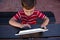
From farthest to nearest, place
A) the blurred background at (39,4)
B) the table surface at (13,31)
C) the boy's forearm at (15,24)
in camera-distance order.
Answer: the blurred background at (39,4)
the boy's forearm at (15,24)
the table surface at (13,31)

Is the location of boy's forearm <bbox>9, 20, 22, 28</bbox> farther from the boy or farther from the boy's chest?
the boy's chest

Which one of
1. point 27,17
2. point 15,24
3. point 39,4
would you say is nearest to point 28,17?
point 27,17

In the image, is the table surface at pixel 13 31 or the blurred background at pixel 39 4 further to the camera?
the blurred background at pixel 39 4

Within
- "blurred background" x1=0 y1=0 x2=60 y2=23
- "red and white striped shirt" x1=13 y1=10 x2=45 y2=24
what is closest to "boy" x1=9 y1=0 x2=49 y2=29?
"red and white striped shirt" x1=13 y1=10 x2=45 y2=24

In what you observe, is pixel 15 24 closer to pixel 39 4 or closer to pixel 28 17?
pixel 28 17

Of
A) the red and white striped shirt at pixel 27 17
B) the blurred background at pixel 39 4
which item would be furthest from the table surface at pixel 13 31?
the blurred background at pixel 39 4

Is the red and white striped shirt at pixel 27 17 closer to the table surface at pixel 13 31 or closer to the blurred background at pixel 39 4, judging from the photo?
the table surface at pixel 13 31

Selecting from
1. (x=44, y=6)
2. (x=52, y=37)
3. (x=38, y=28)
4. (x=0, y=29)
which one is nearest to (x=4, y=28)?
(x=0, y=29)

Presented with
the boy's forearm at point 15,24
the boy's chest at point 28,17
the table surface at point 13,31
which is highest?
the boy's chest at point 28,17

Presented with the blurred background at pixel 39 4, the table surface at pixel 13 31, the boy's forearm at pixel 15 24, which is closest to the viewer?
the table surface at pixel 13 31

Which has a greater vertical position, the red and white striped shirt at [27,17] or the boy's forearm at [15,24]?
the red and white striped shirt at [27,17]

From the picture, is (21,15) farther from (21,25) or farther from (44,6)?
(44,6)

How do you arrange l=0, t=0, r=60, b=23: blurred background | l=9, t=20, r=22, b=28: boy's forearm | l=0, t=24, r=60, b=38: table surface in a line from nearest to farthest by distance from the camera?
l=0, t=24, r=60, b=38: table surface → l=9, t=20, r=22, b=28: boy's forearm → l=0, t=0, r=60, b=23: blurred background

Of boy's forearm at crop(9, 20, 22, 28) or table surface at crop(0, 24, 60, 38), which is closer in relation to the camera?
table surface at crop(0, 24, 60, 38)
